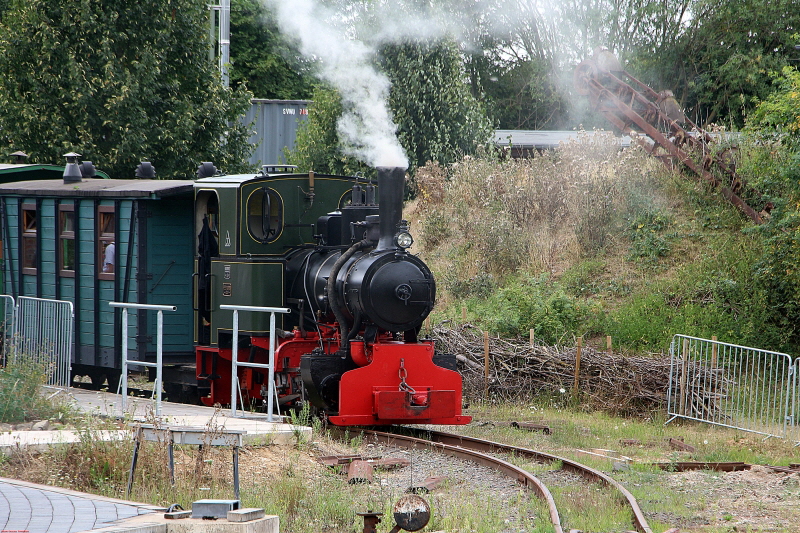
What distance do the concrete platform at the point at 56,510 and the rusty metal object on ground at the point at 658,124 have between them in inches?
526

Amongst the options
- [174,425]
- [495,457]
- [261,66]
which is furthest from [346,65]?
[261,66]

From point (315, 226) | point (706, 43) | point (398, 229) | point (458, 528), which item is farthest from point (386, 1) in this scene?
point (706, 43)

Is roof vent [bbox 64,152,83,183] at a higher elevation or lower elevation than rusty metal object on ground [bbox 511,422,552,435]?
higher

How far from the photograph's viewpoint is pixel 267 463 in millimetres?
8359

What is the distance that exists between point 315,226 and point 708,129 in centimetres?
1195

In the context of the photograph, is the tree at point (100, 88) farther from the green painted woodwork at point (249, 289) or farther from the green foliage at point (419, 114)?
the green painted woodwork at point (249, 289)

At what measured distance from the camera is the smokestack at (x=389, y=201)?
9.73m

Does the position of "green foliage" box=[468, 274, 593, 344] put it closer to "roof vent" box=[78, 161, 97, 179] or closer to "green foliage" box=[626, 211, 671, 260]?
"green foliage" box=[626, 211, 671, 260]

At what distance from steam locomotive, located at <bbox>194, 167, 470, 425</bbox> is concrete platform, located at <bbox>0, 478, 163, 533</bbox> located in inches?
145

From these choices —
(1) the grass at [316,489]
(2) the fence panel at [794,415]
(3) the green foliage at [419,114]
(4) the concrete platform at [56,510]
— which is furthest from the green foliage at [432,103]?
(4) the concrete platform at [56,510]

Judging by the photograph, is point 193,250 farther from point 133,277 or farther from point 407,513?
point 407,513

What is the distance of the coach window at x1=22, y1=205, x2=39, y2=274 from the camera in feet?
43.4

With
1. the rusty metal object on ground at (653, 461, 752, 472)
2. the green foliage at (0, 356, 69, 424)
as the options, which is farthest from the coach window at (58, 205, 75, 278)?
the rusty metal object on ground at (653, 461, 752, 472)

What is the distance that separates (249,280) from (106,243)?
2497 millimetres
